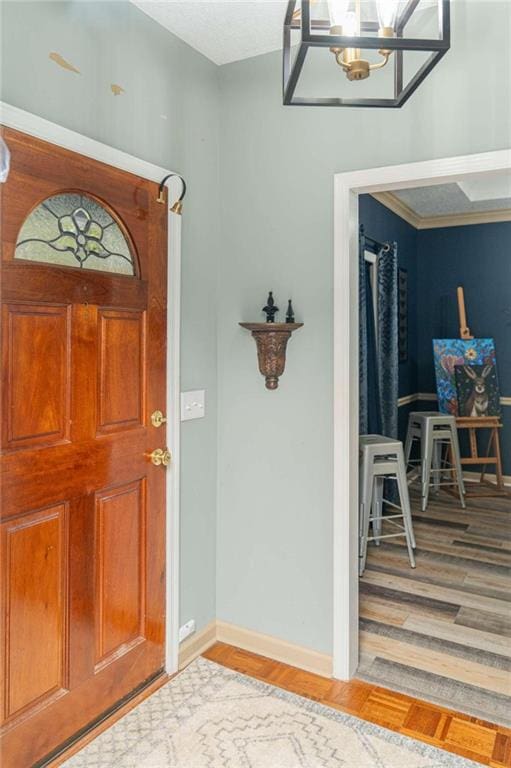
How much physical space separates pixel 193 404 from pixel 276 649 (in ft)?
3.91

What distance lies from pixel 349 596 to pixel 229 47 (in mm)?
2449

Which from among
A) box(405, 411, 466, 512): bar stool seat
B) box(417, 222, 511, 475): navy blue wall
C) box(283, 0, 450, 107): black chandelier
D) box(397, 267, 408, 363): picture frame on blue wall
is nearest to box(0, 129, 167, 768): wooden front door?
box(283, 0, 450, 107): black chandelier

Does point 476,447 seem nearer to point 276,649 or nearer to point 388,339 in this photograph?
point 388,339

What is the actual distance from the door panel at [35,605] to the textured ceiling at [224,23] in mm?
1922

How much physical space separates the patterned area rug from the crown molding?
4084 mm

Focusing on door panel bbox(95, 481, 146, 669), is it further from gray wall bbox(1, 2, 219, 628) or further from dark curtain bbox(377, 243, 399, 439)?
dark curtain bbox(377, 243, 399, 439)

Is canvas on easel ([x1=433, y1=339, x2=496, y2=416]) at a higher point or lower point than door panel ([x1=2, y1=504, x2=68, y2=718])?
higher

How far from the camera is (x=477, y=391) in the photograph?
→ 16.6 ft

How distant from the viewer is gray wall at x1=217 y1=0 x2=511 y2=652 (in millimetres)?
2263

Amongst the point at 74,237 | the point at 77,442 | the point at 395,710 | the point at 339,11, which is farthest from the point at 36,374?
the point at 395,710

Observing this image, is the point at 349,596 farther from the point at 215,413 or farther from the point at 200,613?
the point at 215,413

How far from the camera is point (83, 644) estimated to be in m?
1.94

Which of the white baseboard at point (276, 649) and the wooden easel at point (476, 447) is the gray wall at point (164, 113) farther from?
the wooden easel at point (476, 447)

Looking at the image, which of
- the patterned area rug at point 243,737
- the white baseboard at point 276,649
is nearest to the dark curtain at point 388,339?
the white baseboard at point 276,649
